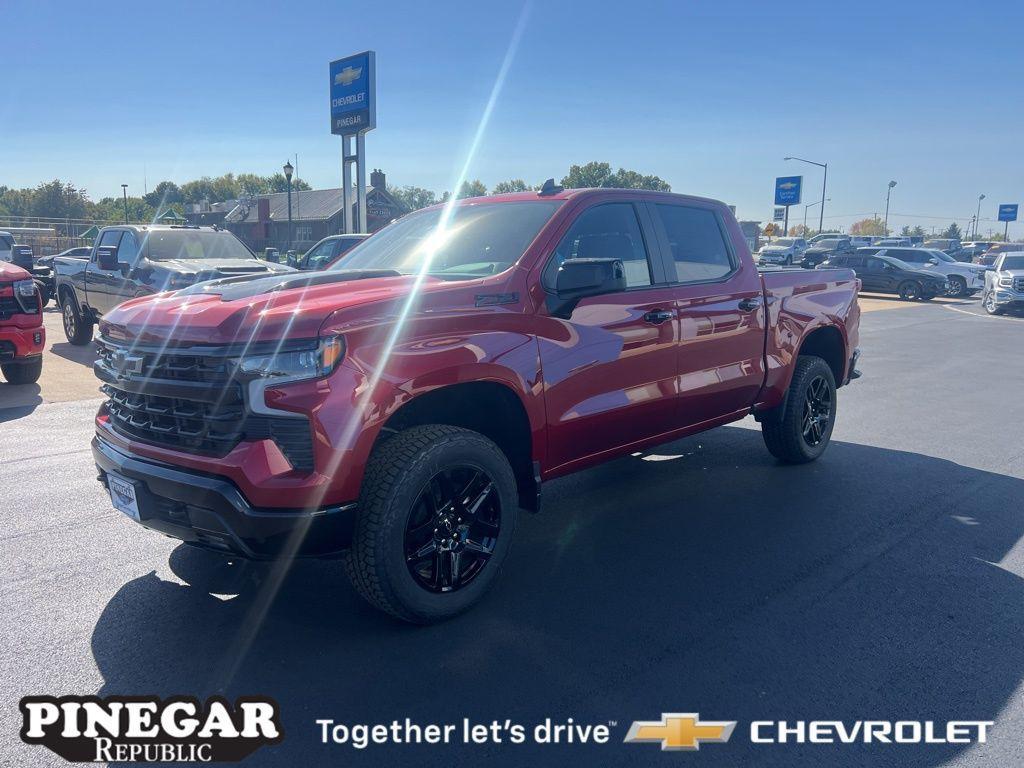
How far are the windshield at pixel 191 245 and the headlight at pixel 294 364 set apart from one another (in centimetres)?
946

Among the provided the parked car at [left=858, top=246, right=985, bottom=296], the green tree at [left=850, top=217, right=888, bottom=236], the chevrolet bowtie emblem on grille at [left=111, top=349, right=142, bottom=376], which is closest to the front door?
the chevrolet bowtie emblem on grille at [left=111, top=349, right=142, bottom=376]

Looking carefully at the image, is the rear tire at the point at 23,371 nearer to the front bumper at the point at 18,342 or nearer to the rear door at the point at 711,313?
the front bumper at the point at 18,342

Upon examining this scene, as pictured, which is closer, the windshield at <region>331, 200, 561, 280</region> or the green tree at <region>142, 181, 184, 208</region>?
the windshield at <region>331, 200, 561, 280</region>

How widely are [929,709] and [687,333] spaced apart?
8.15 ft

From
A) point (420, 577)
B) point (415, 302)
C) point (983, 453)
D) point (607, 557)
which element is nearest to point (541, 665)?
point (420, 577)

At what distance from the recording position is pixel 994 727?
292 cm

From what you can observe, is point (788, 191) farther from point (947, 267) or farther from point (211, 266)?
point (211, 266)

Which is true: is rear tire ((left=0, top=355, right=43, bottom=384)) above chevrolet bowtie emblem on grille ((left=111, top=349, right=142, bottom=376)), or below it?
below

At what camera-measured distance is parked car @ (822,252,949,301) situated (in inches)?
1099

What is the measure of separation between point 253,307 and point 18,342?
274 inches

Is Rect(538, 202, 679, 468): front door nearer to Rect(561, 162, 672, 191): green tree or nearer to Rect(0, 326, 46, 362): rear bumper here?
Rect(0, 326, 46, 362): rear bumper

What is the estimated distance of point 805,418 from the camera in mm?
6293

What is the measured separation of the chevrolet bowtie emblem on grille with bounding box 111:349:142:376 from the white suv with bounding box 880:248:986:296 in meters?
29.6

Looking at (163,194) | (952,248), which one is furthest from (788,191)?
(163,194)
